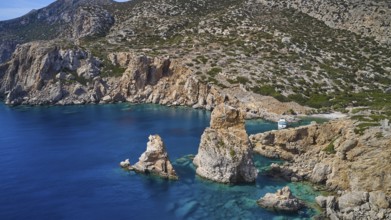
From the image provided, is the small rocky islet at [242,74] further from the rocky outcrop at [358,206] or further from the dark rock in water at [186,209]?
the rocky outcrop at [358,206]

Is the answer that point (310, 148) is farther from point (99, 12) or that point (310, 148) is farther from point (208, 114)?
point (99, 12)

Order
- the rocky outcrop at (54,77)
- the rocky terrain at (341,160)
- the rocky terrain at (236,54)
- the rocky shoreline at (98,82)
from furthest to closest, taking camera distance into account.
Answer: the rocky outcrop at (54,77) < the rocky shoreline at (98,82) < the rocky terrain at (236,54) < the rocky terrain at (341,160)

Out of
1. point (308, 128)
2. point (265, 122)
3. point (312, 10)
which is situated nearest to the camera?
point (308, 128)

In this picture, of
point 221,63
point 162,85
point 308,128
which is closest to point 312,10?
point 221,63

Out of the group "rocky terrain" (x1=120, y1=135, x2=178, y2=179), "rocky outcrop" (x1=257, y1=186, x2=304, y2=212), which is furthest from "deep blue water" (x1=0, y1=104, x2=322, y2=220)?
"rocky terrain" (x1=120, y1=135, x2=178, y2=179)

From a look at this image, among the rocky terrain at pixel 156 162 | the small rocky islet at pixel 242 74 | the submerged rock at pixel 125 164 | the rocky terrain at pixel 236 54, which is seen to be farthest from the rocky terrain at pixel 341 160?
the rocky terrain at pixel 236 54
